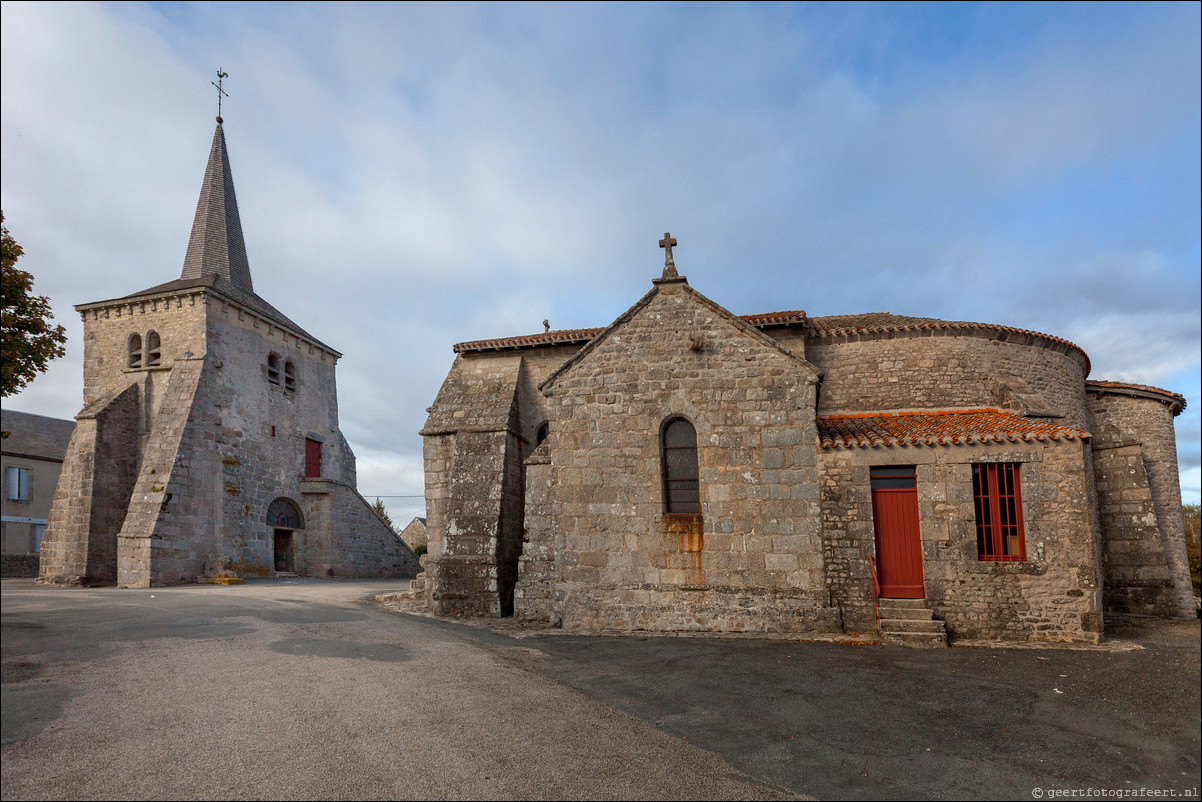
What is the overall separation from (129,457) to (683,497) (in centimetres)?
1801

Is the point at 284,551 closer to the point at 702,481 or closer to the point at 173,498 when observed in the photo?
the point at 173,498

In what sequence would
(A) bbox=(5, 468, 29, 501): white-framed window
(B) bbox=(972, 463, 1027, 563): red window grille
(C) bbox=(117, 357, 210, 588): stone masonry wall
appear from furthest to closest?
(A) bbox=(5, 468, 29, 501): white-framed window → (C) bbox=(117, 357, 210, 588): stone masonry wall → (B) bbox=(972, 463, 1027, 563): red window grille

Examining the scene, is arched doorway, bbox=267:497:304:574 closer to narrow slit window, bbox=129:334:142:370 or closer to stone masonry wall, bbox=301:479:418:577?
stone masonry wall, bbox=301:479:418:577

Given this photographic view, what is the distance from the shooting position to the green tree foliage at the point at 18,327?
3.33 m

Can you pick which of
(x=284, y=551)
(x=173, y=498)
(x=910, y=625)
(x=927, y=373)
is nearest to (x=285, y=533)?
(x=284, y=551)

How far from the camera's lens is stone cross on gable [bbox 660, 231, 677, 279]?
13281 millimetres

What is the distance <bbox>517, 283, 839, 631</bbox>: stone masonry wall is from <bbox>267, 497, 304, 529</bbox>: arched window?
13.9 metres

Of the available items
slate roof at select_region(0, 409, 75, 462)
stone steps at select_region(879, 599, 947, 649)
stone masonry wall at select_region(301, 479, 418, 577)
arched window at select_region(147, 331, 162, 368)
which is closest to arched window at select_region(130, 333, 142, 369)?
arched window at select_region(147, 331, 162, 368)

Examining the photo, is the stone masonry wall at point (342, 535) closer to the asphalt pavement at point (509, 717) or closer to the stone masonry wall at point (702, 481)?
the stone masonry wall at point (702, 481)

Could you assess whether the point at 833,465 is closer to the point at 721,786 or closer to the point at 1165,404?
the point at 721,786

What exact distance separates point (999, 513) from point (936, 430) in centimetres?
180

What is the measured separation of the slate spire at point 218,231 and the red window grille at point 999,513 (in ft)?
83.2

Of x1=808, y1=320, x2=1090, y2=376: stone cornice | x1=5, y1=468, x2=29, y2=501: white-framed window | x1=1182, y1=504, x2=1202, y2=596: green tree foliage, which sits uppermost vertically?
x1=808, y1=320, x2=1090, y2=376: stone cornice

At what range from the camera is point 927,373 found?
1573cm
